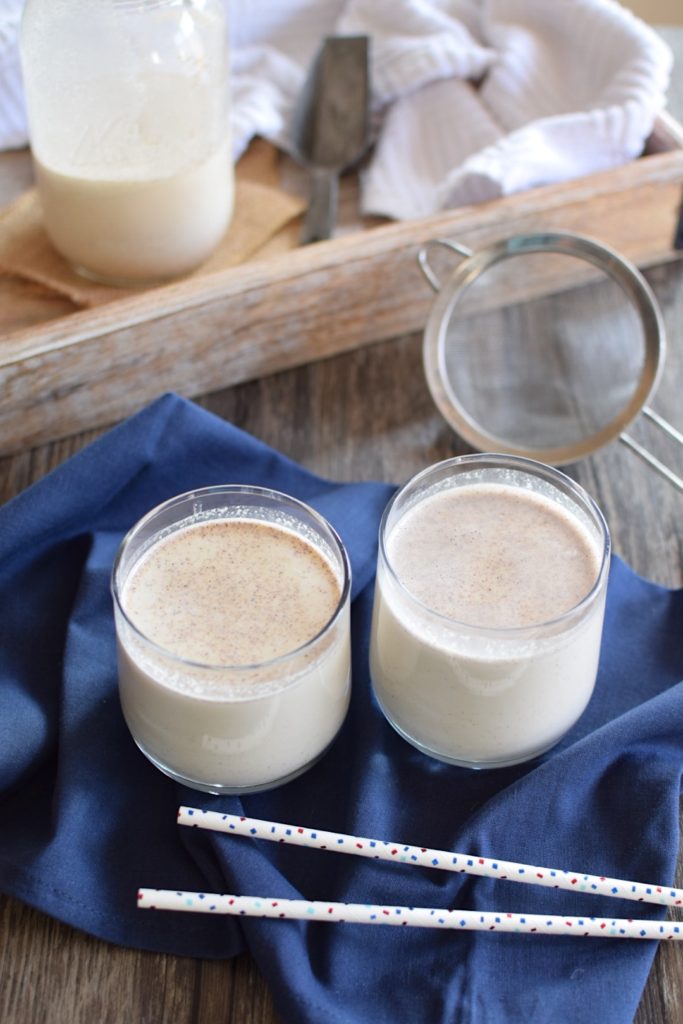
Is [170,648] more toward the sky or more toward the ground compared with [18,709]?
more toward the sky

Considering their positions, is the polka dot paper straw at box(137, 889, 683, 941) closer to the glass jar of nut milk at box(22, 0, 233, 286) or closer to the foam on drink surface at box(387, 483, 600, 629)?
the foam on drink surface at box(387, 483, 600, 629)

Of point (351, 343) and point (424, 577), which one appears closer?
point (424, 577)

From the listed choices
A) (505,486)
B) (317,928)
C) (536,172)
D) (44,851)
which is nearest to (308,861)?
(317,928)

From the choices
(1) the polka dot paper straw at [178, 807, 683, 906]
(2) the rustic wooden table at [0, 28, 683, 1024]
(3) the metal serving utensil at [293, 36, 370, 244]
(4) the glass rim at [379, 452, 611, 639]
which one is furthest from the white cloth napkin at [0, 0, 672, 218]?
(1) the polka dot paper straw at [178, 807, 683, 906]

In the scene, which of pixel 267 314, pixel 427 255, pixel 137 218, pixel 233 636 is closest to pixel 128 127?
pixel 137 218

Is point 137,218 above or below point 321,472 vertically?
above

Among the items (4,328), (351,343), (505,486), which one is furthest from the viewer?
(351,343)

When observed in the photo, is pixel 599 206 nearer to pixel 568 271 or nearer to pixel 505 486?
pixel 568 271

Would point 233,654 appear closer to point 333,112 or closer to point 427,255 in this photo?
A: point 427,255
